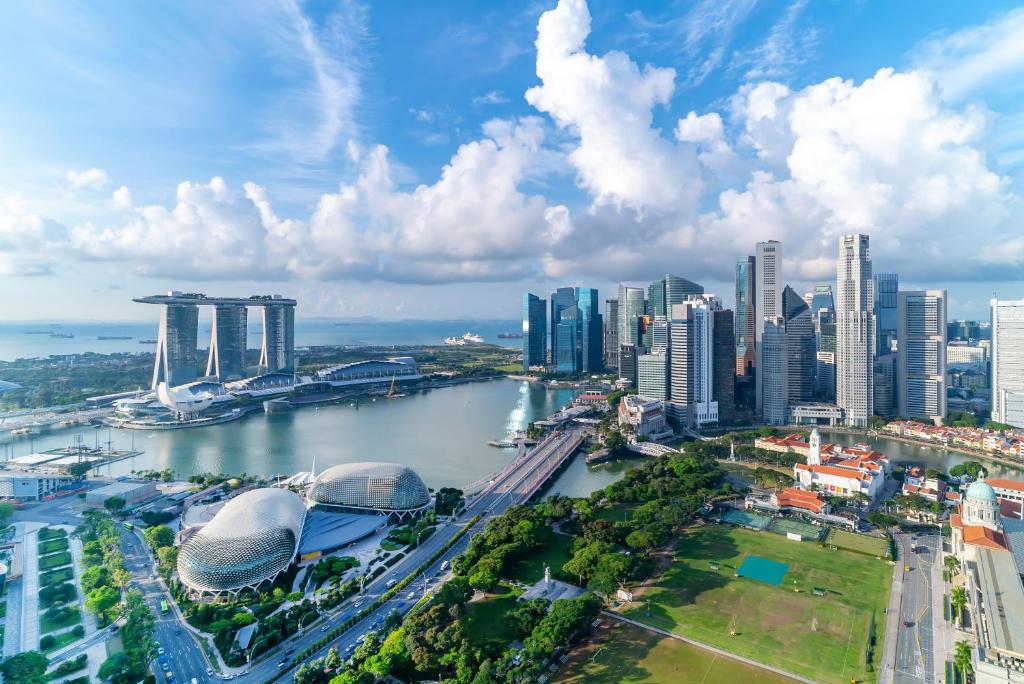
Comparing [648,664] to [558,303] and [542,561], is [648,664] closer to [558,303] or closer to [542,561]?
[542,561]

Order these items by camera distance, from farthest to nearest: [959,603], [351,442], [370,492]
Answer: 1. [351,442]
2. [370,492]
3. [959,603]

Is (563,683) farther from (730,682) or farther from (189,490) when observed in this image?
(189,490)

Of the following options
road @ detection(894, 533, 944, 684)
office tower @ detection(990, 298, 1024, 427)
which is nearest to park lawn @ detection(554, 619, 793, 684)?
road @ detection(894, 533, 944, 684)

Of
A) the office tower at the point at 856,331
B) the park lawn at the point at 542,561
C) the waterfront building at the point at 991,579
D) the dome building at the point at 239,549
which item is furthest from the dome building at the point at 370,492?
the office tower at the point at 856,331

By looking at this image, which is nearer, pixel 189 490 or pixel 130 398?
pixel 189 490

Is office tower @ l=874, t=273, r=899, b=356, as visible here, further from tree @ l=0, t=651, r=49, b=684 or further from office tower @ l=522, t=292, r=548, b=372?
tree @ l=0, t=651, r=49, b=684

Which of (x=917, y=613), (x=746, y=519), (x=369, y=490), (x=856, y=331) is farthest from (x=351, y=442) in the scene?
(x=856, y=331)

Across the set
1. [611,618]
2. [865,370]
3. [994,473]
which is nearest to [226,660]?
[611,618]
